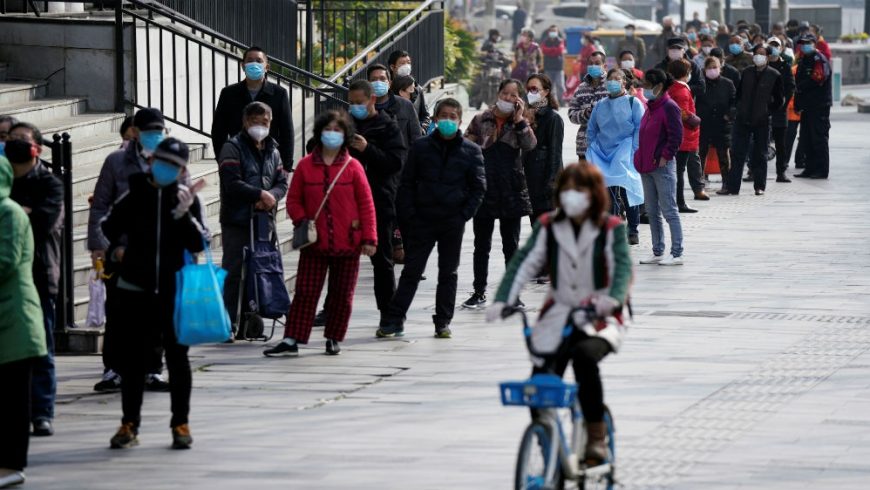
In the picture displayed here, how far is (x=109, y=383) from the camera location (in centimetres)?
1045

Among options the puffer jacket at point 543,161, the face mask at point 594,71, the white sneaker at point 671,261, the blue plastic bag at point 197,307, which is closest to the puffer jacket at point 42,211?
the blue plastic bag at point 197,307

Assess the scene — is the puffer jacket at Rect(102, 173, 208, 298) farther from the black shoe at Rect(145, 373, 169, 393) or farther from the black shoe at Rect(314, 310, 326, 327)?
the black shoe at Rect(314, 310, 326, 327)

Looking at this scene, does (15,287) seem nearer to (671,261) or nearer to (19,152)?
(19,152)

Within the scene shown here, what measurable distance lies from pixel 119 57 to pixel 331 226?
6.34 metres

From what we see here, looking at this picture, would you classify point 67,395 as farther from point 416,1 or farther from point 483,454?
point 416,1

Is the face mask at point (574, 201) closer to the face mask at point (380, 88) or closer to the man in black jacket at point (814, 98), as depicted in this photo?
the face mask at point (380, 88)

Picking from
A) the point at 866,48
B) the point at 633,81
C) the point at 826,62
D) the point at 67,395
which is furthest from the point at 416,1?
the point at 67,395

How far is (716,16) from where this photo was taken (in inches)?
2109

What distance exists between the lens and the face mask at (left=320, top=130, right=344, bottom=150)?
1145cm

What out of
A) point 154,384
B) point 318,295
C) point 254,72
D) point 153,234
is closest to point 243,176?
point 318,295

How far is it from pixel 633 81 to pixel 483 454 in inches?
405

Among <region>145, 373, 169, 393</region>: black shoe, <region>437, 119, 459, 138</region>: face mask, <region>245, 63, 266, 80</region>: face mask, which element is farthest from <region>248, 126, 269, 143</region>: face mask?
<region>145, 373, 169, 393</region>: black shoe

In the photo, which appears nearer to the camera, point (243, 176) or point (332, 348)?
point (332, 348)

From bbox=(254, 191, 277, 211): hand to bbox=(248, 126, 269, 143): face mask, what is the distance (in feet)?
1.14
